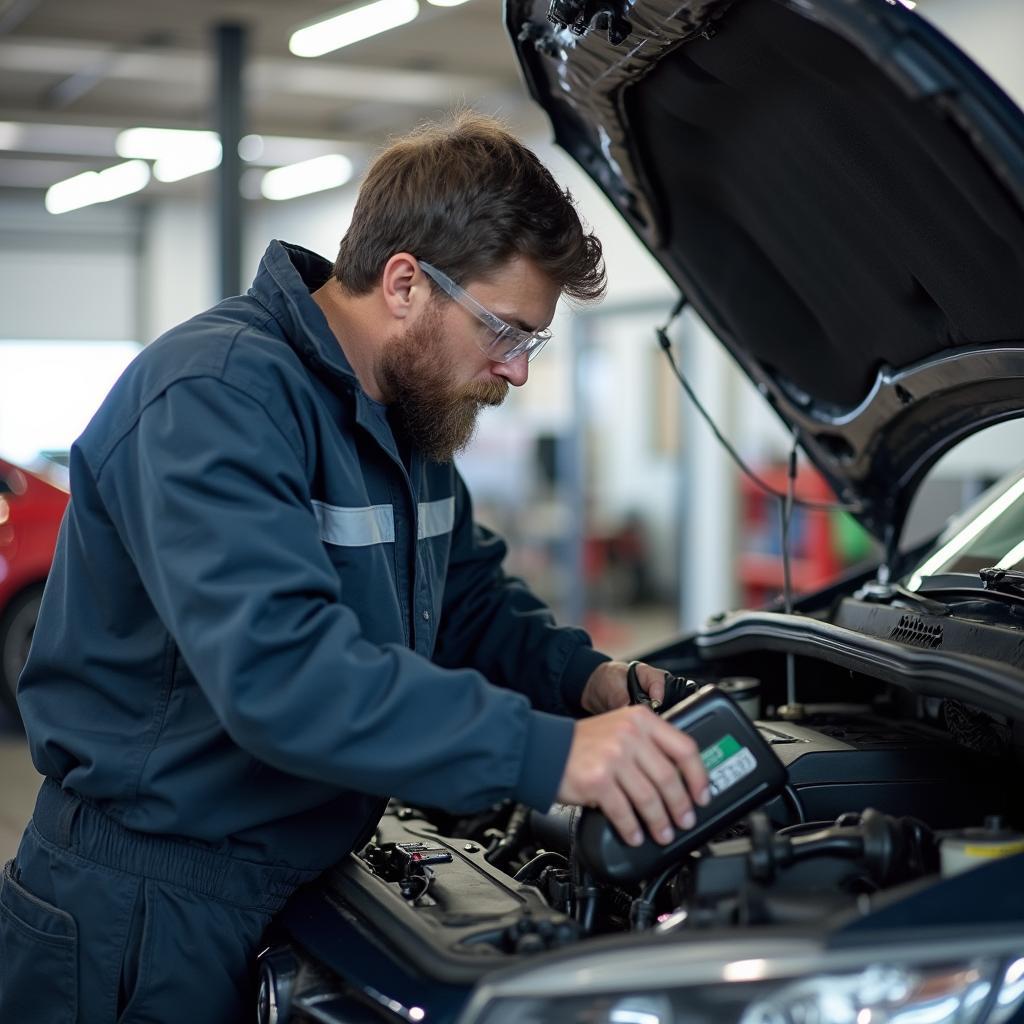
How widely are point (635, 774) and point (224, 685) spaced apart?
1.37 ft

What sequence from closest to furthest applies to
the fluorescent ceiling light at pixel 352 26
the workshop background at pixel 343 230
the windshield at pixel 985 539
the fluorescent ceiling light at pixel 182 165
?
→ the windshield at pixel 985 539 < the fluorescent ceiling light at pixel 352 26 < the workshop background at pixel 343 230 < the fluorescent ceiling light at pixel 182 165

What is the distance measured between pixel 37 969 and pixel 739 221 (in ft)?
4.85

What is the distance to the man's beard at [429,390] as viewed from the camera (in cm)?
171

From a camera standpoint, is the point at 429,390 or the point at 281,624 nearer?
the point at 281,624

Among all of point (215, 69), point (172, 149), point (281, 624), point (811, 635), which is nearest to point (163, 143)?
point (172, 149)

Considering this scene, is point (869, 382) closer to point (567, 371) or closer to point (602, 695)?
point (602, 695)

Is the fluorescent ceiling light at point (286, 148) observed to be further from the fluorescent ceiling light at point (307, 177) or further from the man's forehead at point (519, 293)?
the man's forehead at point (519, 293)

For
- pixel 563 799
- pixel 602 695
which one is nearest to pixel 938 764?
pixel 602 695

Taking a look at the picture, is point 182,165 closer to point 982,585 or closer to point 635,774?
point 982,585

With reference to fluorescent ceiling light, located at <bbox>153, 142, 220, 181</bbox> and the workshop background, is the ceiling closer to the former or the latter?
the workshop background

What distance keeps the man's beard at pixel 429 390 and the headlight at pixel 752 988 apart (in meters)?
0.81

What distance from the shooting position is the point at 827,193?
1.86 meters

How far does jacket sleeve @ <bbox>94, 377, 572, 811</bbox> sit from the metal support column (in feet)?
18.9

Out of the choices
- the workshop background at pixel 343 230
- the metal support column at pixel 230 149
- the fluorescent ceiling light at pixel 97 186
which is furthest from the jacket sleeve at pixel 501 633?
the fluorescent ceiling light at pixel 97 186
